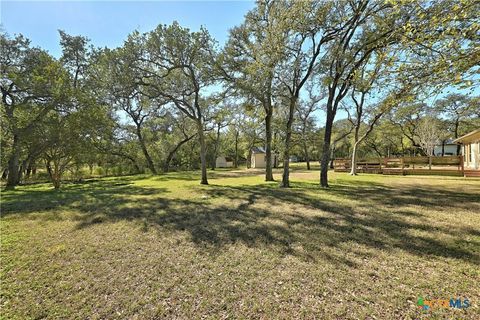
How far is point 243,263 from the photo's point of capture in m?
3.51

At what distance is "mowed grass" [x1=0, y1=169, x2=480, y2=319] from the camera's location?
2.51 m

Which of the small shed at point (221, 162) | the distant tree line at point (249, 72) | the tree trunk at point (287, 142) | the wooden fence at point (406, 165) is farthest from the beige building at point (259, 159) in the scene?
the tree trunk at point (287, 142)

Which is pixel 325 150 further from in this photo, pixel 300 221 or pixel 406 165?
pixel 406 165

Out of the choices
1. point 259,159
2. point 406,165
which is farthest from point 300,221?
point 259,159

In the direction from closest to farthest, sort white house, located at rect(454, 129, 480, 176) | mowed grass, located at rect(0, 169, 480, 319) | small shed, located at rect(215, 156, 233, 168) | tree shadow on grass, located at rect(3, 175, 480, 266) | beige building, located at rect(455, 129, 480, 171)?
mowed grass, located at rect(0, 169, 480, 319)
tree shadow on grass, located at rect(3, 175, 480, 266)
white house, located at rect(454, 129, 480, 176)
beige building, located at rect(455, 129, 480, 171)
small shed, located at rect(215, 156, 233, 168)

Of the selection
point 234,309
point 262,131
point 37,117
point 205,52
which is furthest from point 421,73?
point 262,131

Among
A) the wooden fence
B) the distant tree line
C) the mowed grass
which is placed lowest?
the mowed grass

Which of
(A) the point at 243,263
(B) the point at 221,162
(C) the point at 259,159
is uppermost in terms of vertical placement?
(C) the point at 259,159

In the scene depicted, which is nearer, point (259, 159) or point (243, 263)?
point (243, 263)

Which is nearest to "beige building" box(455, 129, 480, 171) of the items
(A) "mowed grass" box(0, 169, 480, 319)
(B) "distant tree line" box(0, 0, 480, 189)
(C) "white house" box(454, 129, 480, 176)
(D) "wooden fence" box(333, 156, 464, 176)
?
(C) "white house" box(454, 129, 480, 176)

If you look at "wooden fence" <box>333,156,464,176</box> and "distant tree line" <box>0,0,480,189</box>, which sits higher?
"distant tree line" <box>0,0,480,189</box>

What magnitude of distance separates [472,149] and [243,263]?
22.9 metres

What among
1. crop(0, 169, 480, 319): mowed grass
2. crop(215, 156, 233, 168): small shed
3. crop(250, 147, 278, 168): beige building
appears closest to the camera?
crop(0, 169, 480, 319): mowed grass

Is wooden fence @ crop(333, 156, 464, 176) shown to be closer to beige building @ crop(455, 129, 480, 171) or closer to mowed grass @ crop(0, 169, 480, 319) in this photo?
beige building @ crop(455, 129, 480, 171)
